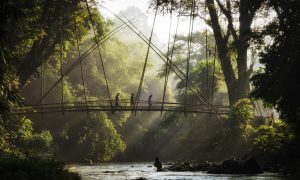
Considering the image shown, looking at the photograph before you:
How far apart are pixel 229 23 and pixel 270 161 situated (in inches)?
500

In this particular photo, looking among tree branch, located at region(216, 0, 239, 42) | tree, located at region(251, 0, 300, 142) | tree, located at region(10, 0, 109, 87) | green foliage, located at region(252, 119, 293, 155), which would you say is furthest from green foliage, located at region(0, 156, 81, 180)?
tree branch, located at region(216, 0, 239, 42)

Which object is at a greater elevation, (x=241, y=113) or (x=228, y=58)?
(x=228, y=58)

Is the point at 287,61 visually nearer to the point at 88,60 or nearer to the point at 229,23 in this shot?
the point at 229,23

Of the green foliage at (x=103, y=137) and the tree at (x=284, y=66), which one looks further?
the green foliage at (x=103, y=137)

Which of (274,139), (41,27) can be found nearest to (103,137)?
(41,27)

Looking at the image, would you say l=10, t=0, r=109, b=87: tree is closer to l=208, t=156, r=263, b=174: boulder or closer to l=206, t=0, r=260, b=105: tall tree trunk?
l=206, t=0, r=260, b=105: tall tree trunk

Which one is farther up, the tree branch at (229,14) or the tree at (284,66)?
the tree branch at (229,14)

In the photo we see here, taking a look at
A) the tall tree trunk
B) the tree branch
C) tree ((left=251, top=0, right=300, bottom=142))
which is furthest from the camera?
the tree branch

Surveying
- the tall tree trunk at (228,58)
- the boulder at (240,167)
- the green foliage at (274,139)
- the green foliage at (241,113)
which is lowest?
the boulder at (240,167)

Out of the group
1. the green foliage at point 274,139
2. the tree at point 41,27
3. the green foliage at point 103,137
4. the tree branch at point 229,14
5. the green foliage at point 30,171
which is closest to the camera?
the green foliage at point 30,171

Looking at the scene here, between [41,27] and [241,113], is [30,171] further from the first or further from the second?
[241,113]

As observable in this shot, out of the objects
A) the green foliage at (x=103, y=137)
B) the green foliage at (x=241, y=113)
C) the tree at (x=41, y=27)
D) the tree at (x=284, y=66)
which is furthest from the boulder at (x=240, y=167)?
the green foliage at (x=103, y=137)

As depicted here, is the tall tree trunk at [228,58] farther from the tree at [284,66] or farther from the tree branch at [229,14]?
the tree at [284,66]

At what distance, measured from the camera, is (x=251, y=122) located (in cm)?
3262
